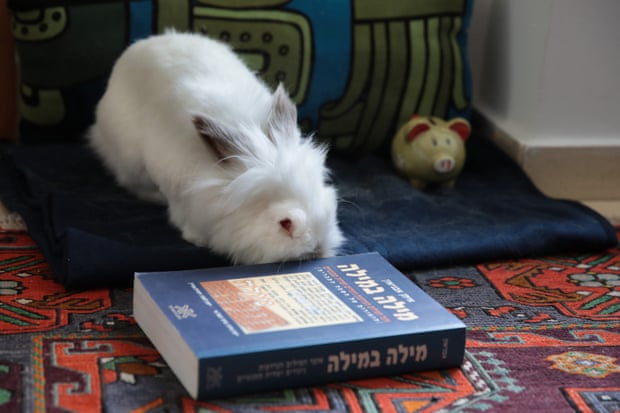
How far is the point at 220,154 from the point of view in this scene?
147 cm

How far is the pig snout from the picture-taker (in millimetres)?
1996

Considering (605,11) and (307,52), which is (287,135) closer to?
(307,52)

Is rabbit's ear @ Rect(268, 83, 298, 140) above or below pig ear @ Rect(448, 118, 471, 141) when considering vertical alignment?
above

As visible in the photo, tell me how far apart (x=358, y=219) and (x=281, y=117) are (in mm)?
406

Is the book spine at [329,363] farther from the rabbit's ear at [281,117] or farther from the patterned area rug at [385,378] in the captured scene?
the rabbit's ear at [281,117]

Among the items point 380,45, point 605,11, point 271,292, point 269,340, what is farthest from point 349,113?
point 269,340

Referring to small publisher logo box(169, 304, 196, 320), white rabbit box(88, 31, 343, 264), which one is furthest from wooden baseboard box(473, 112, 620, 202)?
small publisher logo box(169, 304, 196, 320)

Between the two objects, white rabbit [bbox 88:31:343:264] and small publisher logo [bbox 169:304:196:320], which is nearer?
small publisher logo [bbox 169:304:196:320]

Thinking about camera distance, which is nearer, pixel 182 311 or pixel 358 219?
pixel 182 311

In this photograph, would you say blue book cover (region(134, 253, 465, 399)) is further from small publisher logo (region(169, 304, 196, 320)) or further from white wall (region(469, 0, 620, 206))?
white wall (region(469, 0, 620, 206))

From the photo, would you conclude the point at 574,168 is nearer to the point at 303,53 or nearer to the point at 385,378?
the point at 303,53

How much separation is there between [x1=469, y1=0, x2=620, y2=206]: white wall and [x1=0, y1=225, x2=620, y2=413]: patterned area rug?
529mm

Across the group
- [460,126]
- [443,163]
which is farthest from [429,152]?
[460,126]

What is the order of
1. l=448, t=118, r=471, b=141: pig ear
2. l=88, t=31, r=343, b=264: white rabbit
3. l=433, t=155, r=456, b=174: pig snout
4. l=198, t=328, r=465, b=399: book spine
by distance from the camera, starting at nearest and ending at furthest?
1. l=198, t=328, r=465, b=399: book spine
2. l=88, t=31, r=343, b=264: white rabbit
3. l=433, t=155, r=456, b=174: pig snout
4. l=448, t=118, r=471, b=141: pig ear
